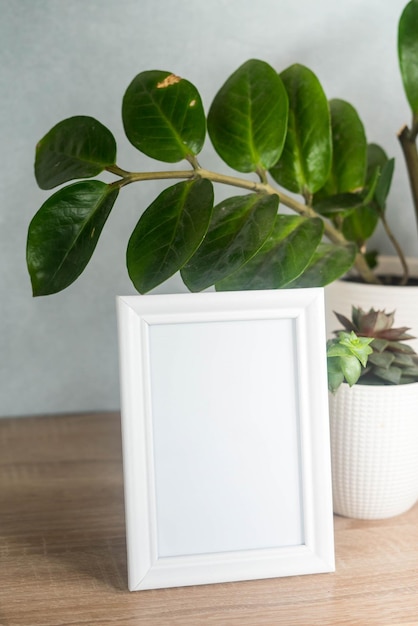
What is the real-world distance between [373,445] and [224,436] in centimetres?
16

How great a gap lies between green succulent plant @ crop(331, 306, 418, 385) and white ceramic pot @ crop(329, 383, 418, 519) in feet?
0.04

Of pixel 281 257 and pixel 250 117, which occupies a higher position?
pixel 250 117

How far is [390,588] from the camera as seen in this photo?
54 cm

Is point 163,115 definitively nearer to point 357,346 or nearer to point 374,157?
point 357,346

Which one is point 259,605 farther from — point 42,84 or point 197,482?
point 42,84

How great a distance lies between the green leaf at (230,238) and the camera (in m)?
0.56

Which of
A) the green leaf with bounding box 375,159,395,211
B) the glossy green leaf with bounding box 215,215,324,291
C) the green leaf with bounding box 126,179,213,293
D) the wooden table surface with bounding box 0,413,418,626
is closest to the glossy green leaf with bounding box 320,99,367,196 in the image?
the green leaf with bounding box 375,159,395,211

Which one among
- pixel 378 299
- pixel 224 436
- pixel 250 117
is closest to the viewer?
pixel 224 436

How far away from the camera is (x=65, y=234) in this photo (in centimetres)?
59

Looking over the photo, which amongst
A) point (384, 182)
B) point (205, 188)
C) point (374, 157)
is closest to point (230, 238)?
point (205, 188)

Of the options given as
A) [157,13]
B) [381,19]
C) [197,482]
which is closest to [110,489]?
[197,482]

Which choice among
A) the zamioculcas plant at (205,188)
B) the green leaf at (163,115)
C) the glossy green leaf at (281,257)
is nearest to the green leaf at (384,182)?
the zamioculcas plant at (205,188)

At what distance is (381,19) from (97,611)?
2.60 feet

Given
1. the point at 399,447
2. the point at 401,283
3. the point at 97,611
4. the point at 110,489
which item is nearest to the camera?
the point at 97,611
